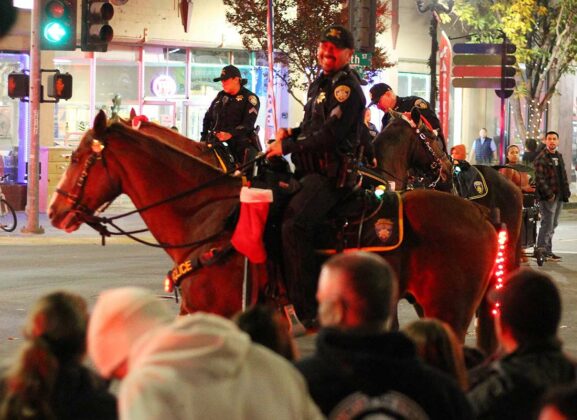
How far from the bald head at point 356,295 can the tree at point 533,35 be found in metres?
30.5

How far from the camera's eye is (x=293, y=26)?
93.5ft

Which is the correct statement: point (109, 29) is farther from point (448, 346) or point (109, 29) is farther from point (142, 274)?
point (448, 346)

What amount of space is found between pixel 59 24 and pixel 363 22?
581cm

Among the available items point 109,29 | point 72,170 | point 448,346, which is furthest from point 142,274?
point 448,346

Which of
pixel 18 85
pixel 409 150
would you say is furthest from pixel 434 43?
pixel 409 150

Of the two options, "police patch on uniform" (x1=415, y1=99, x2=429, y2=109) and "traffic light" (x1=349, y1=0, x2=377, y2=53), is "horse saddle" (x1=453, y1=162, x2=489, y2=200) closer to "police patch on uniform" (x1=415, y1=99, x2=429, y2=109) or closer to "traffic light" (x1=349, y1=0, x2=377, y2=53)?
"police patch on uniform" (x1=415, y1=99, x2=429, y2=109)

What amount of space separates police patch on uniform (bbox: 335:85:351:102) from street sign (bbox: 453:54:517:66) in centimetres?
1491

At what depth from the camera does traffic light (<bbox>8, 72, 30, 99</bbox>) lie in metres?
22.0

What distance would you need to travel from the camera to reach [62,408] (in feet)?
13.2

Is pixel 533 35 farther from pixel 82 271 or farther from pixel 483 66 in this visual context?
pixel 82 271

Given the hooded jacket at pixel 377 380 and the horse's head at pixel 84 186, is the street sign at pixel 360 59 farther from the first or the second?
the hooded jacket at pixel 377 380

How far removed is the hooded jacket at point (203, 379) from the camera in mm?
3434

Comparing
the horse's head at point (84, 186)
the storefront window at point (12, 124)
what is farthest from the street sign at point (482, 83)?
the horse's head at point (84, 186)

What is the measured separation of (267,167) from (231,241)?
2.50 ft
